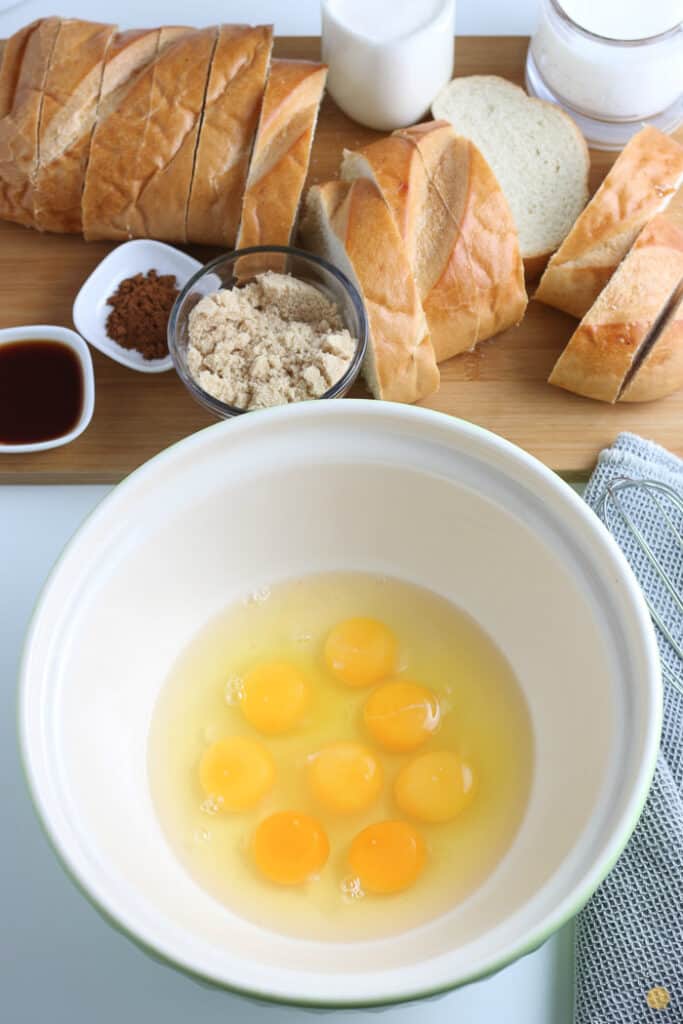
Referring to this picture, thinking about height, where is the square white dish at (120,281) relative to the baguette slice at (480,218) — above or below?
below

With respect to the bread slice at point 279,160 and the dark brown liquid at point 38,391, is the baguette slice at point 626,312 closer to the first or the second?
the bread slice at point 279,160

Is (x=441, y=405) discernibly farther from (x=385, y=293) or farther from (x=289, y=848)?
(x=289, y=848)

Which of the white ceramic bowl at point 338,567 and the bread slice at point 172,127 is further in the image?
the bread slice at point 172,127

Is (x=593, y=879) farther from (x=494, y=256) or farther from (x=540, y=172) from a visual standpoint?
(x=540, y=172)

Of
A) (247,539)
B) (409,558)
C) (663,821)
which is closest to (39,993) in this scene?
(247,539)

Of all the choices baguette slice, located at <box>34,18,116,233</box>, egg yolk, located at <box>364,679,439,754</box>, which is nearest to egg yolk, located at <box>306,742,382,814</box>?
egg yolk, located at <box>364,679,439,754</box>

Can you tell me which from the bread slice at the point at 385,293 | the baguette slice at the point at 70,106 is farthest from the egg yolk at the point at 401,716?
the baguette slice at the point at 70,106

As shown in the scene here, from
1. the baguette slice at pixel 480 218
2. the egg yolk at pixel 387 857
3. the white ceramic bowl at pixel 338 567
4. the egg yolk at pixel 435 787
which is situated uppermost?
the baguette slice at pixel 480 218
